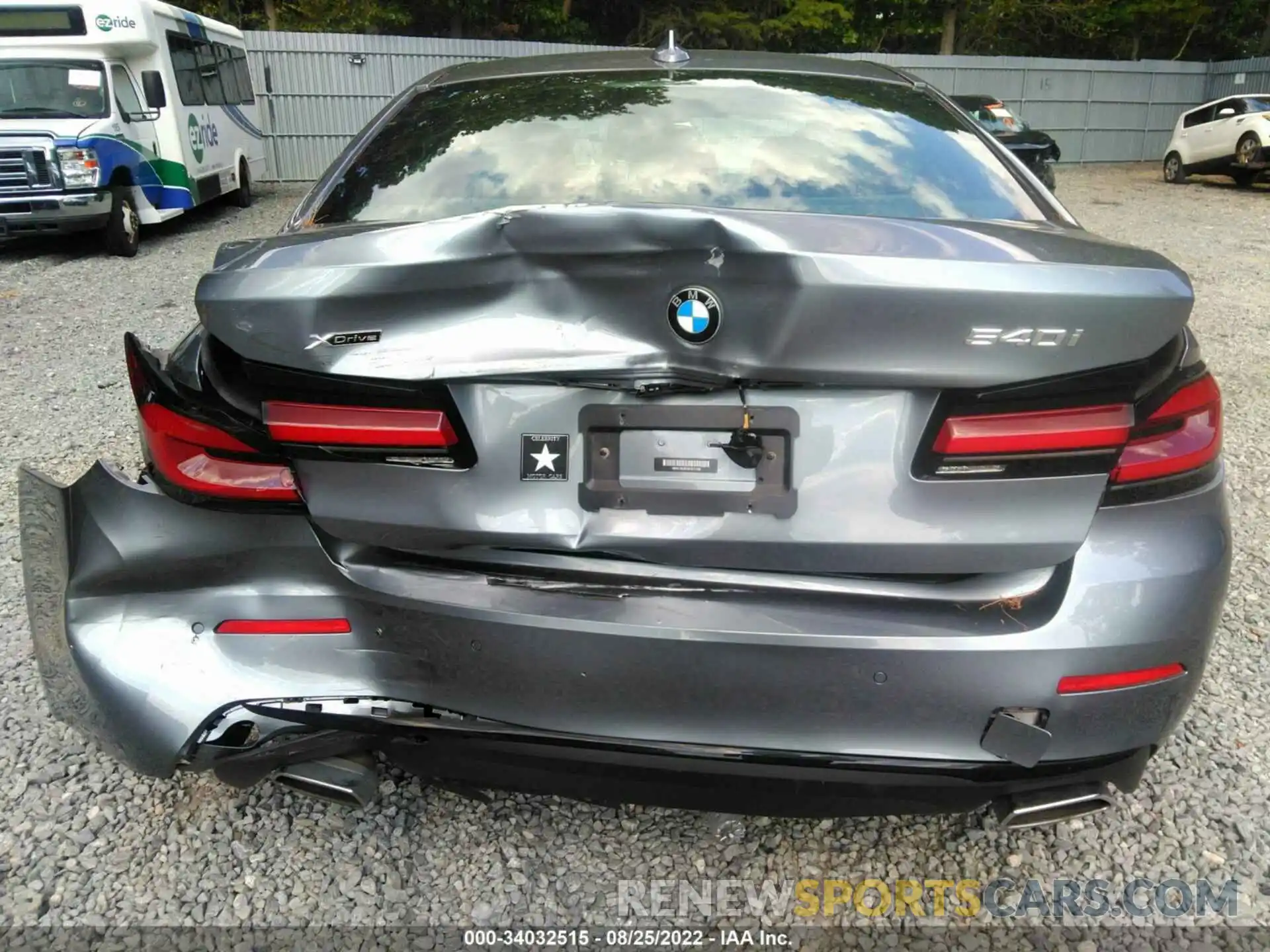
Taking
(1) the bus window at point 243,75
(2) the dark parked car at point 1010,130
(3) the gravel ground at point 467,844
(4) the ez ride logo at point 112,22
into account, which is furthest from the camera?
(2) the dark parked car at point 1010,130

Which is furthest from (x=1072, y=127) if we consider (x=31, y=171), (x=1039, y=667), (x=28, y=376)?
(x=1039, y=667)

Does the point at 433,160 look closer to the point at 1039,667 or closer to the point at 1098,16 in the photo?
the point at 1039,667

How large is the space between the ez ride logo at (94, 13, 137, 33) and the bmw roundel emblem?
11.2m

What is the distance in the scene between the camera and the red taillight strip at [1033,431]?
1.60m

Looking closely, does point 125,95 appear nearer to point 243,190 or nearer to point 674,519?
point 243,190

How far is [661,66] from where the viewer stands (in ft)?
9.86

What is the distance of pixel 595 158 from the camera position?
2.46 meters

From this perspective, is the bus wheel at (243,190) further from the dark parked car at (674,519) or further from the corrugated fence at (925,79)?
the dark parked car at (674,519)

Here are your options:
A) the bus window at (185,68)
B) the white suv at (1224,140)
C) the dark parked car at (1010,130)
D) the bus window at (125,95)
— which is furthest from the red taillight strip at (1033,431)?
the white suv at (1224,140)

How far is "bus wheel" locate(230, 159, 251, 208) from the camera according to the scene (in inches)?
575

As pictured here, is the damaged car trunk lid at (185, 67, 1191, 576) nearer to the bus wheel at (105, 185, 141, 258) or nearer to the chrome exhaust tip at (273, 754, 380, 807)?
the chrome exhaust tip at (273, 754, 380, 807)

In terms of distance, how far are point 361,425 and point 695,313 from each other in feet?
1.93

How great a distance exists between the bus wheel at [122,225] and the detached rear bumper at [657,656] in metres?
9.92

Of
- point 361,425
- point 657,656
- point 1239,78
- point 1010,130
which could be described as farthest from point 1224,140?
point 361,425
